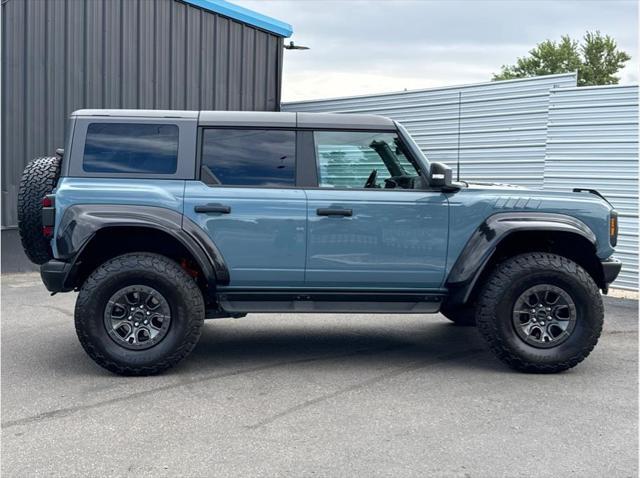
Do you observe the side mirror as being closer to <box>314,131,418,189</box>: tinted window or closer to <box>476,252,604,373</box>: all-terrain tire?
<box>314,131,418,189</box>: tinted window

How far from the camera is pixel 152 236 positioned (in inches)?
223

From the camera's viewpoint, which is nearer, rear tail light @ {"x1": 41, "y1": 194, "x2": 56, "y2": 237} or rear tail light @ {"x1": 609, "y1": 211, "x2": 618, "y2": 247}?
rear tail light @ {"x1": 41, "y1": 194, "x2": 56, "y2": 237}

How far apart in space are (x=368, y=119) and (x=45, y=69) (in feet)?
24.2

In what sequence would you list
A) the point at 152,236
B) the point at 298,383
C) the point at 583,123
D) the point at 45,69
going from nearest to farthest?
1. the point at 298,383
2. the point at 152,236
3. the point at 583,123
4. the point at 45,69

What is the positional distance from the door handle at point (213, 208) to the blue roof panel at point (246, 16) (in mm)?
8832

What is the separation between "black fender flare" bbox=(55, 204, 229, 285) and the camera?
533 centimetres

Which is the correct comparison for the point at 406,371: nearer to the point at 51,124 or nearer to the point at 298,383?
the point at 298,383

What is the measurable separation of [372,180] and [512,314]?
1.48m

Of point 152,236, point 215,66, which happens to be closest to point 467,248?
point 152,236

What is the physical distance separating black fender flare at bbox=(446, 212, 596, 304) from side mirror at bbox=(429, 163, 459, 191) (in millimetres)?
431

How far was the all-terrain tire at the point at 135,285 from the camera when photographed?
532cm

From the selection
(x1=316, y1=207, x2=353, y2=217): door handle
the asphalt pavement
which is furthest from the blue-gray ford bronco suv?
the asphalt pavement

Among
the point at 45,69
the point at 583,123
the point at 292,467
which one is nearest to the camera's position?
the point at 292,467

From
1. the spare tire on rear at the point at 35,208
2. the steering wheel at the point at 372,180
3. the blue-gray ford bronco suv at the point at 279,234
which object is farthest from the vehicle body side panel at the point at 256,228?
the spare tire on rear at the point at 35,208
